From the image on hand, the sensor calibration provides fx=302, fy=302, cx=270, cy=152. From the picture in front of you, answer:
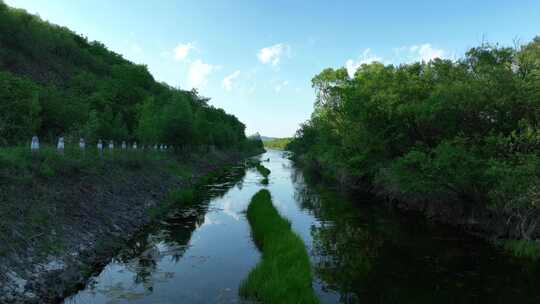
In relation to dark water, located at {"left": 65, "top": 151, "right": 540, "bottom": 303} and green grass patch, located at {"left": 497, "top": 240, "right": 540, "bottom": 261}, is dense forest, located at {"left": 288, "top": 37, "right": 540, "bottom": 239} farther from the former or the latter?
dark water, located at {"left": 65, "top": 151, "right": 540, "bottom": 303}

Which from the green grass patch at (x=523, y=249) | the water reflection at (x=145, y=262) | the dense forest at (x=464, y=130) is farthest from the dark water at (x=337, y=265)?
the dense forest at (x=464, y=130)

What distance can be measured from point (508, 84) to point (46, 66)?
112 m

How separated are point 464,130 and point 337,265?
15.1 meters

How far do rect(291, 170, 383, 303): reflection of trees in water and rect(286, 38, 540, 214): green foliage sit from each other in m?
5.58

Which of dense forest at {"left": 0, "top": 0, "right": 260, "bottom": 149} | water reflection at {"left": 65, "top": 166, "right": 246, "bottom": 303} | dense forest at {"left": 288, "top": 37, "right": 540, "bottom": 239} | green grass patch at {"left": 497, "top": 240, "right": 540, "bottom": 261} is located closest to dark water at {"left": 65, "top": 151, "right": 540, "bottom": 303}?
water reflection at {"left": 65, "top": 166, "right": 246, "bottom": 303}

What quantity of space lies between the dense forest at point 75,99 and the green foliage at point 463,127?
93.4 feet

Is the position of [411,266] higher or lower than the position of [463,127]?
lower

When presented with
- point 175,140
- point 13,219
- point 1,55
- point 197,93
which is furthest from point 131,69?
point 13,219

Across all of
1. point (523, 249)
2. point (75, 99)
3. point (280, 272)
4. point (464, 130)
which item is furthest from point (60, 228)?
point (75, 99)

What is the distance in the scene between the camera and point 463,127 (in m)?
22.5

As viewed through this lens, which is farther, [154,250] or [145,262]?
[154,250]

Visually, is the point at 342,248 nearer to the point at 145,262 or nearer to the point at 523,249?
the point at 523,249

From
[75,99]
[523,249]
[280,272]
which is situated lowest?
[280,272]

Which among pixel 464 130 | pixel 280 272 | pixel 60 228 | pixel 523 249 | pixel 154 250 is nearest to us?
pixel 280 272
